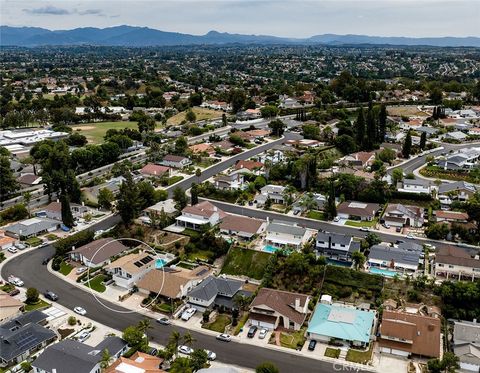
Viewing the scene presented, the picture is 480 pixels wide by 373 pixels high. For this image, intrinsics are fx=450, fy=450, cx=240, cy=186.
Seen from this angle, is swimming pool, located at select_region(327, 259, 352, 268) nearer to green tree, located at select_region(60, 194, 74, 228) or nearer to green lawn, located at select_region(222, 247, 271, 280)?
green lawn, located at select_region(222, 247, 271, 280)

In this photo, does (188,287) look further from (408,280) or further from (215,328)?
(408,280)

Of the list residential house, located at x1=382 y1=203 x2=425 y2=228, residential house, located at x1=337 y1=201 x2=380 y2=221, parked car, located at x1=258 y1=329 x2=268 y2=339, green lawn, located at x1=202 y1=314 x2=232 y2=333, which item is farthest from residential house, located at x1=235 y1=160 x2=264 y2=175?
parked car, located at x1=258 y1=329 x2=268 y2=339

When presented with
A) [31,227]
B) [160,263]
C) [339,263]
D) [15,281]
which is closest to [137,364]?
[160,263]

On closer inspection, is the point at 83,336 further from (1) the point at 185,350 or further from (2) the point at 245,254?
(2) the point at 245,254

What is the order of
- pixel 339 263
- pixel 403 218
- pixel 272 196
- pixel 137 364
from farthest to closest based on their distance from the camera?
pixel 272 196
pixel 403 218
pixel 339 263
pixel 137 364

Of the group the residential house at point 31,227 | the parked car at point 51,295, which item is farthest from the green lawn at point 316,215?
the residential house at point 31,227

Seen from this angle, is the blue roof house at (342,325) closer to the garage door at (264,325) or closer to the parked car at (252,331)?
the garage door at (264,325)
